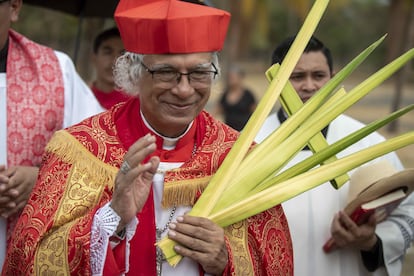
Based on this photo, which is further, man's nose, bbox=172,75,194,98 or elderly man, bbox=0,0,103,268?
elderly man, bbox=0,0,103,268

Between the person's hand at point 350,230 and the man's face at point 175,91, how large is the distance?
1.03m

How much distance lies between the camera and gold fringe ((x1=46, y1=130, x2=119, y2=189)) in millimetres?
3494

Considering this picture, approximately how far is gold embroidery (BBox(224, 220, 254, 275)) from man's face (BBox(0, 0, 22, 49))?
5.31 feet

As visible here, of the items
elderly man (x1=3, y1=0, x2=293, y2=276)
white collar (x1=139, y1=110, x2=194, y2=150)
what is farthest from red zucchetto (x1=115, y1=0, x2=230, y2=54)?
white collar (x1=139, y1=110, x2=194, y2=150)

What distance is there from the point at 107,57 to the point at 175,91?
8.92 feet

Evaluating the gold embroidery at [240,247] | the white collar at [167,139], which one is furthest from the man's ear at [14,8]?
the gold embroidery at [240,247]

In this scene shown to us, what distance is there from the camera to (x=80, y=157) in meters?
3.56

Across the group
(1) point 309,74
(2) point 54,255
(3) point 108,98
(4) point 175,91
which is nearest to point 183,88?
(4) point 175,91

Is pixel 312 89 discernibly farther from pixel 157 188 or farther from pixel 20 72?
pixel 20 72

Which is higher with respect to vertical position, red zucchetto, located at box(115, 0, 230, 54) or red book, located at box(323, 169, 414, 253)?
red zucchetto, located at box(115, 0, 230, 54)

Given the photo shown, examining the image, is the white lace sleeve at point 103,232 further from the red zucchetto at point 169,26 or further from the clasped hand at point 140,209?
the red zucchetto at point 169,26

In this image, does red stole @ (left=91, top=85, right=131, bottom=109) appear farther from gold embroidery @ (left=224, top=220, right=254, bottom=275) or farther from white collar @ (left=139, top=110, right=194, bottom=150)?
gold embroidery @ (left=224, top=220, right=254, bottom=275)

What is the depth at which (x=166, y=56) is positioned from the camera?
3352 mm

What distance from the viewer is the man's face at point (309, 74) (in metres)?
4.32
